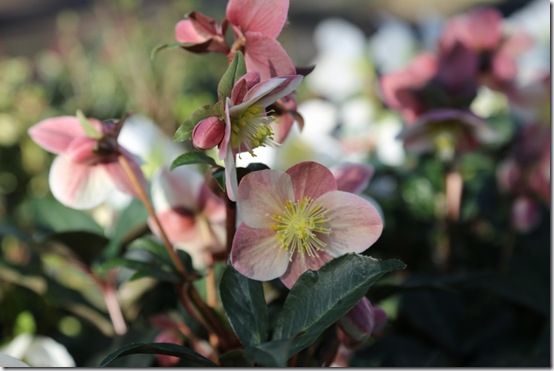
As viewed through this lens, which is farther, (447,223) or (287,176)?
(447,223)

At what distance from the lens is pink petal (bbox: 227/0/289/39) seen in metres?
0.52

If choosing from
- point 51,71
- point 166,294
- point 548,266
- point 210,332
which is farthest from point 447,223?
point 51,71

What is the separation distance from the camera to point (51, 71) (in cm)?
172

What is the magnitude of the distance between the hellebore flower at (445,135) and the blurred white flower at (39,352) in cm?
38

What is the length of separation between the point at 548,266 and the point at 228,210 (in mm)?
523

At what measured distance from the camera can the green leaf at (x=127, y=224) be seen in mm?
699

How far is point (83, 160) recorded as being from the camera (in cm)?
59

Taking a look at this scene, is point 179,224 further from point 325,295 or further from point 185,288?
point 325,295

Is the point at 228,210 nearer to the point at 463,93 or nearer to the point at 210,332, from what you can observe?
the point at 210,332

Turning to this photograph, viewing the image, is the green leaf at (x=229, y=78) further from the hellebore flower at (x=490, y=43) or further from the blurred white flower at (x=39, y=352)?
the hellebore flower at (x=490, y=43)

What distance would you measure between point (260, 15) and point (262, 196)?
0.12 metres

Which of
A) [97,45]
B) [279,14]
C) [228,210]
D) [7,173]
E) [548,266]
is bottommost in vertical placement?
[97,45]

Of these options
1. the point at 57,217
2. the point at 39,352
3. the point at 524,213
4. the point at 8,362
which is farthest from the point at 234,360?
the point at 524,213

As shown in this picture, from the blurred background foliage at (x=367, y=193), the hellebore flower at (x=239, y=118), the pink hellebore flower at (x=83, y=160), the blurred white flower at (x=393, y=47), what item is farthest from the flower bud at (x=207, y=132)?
the blurred white flower at (x=393, y=47)
